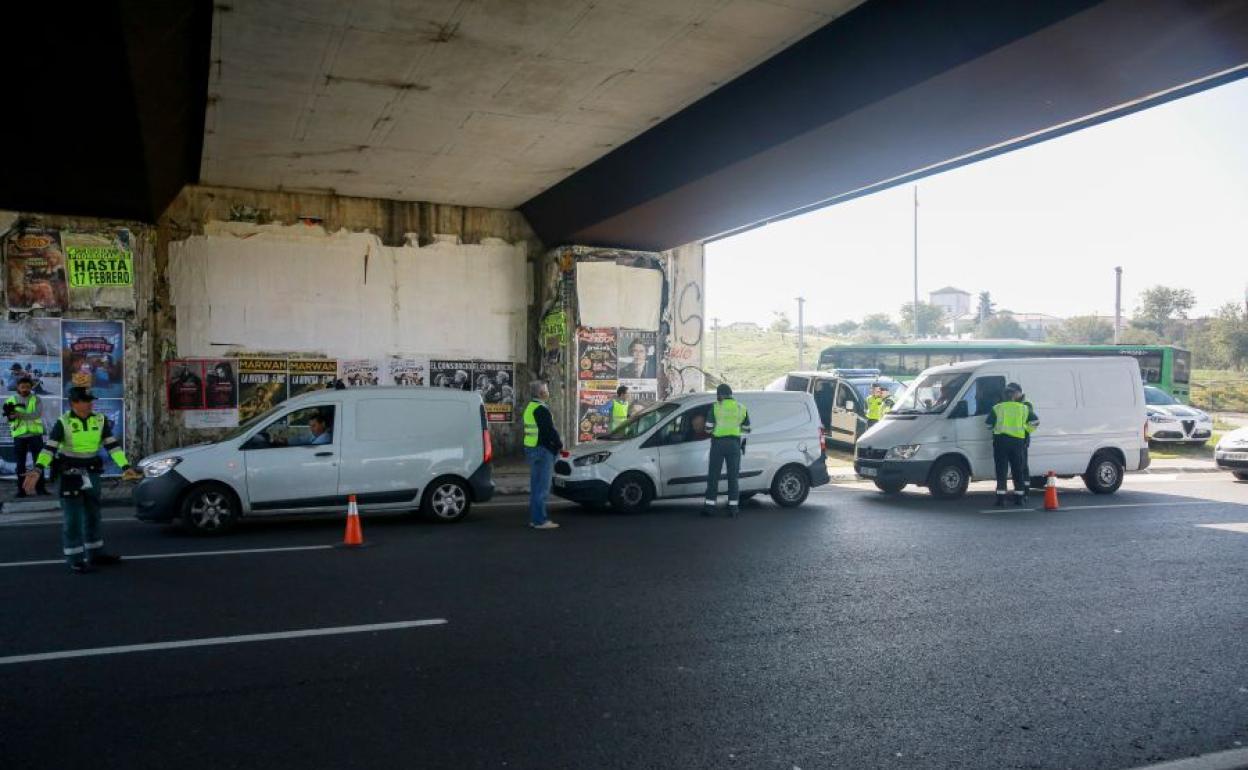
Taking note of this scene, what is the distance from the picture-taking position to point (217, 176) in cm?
1619

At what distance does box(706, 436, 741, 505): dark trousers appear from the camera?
476 inches

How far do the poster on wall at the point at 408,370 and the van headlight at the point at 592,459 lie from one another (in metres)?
7.24

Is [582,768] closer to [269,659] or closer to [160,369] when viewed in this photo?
[269,659]

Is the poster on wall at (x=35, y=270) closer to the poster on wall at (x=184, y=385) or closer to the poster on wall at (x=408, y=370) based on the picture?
the poster on wall at (x=184, y=385)

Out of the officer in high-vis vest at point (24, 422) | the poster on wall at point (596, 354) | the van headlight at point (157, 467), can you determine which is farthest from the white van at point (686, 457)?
the officer in high-vis vest at point (24, 422)

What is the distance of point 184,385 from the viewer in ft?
54.6

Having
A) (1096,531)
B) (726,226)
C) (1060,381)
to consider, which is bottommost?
(1096,531)

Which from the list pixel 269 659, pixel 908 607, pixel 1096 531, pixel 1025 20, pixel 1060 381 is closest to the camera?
pixel 269 659

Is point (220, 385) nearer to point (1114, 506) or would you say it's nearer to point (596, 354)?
point (596, 354)

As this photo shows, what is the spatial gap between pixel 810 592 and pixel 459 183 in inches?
480

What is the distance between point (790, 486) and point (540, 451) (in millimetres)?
4182

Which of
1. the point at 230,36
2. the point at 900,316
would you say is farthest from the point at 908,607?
the point at 900,316

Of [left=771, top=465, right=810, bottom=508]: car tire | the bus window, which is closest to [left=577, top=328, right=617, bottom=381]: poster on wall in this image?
[left=771, top=465, right=810, bottom=508]: car tire

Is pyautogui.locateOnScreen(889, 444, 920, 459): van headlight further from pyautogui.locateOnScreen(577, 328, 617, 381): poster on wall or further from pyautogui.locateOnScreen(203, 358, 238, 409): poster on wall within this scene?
pyautogui.locateOnScreen(203, 358, 238, 409): poster on wall
